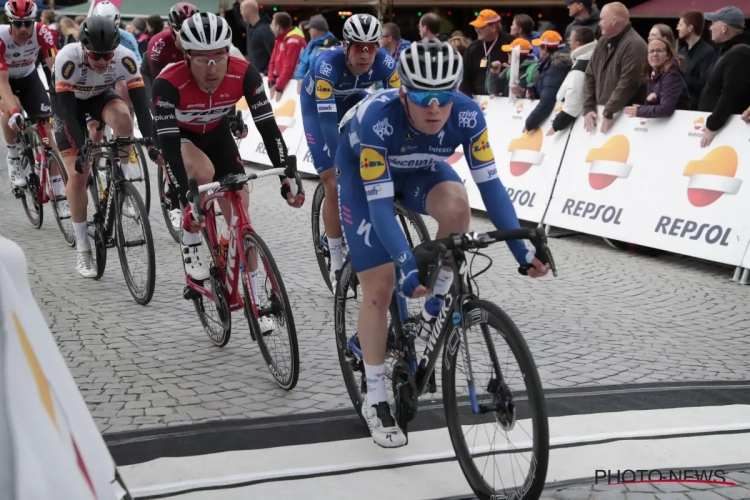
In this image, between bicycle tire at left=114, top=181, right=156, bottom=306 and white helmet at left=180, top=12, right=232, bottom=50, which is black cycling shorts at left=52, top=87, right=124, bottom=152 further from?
white helmet at left=180, top=12, right=232, bottom=50

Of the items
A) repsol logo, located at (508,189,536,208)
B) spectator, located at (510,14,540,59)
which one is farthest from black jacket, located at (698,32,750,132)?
spectator, located at (510,14,540,59)

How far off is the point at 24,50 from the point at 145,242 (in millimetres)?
3620

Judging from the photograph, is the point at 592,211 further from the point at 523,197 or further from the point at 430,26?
the point at 430,26

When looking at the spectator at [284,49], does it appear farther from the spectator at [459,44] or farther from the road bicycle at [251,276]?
the road bicycle at [251,276]

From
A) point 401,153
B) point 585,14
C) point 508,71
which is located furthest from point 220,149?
point 585,14

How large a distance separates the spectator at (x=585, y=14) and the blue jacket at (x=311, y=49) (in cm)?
322

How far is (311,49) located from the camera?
41.6 feet

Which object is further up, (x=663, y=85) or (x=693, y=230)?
(x=663, y=85)

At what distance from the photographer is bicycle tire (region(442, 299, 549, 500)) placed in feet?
10.5

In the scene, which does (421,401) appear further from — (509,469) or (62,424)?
(62,424)

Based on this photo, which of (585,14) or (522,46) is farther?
(522,46)

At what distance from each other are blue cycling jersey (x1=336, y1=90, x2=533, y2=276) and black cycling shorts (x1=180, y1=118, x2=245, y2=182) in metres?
2.08

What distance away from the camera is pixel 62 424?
207 cm

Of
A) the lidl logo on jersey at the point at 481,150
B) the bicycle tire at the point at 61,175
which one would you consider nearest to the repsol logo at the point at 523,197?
the bicycle tire at the point at 61,175
